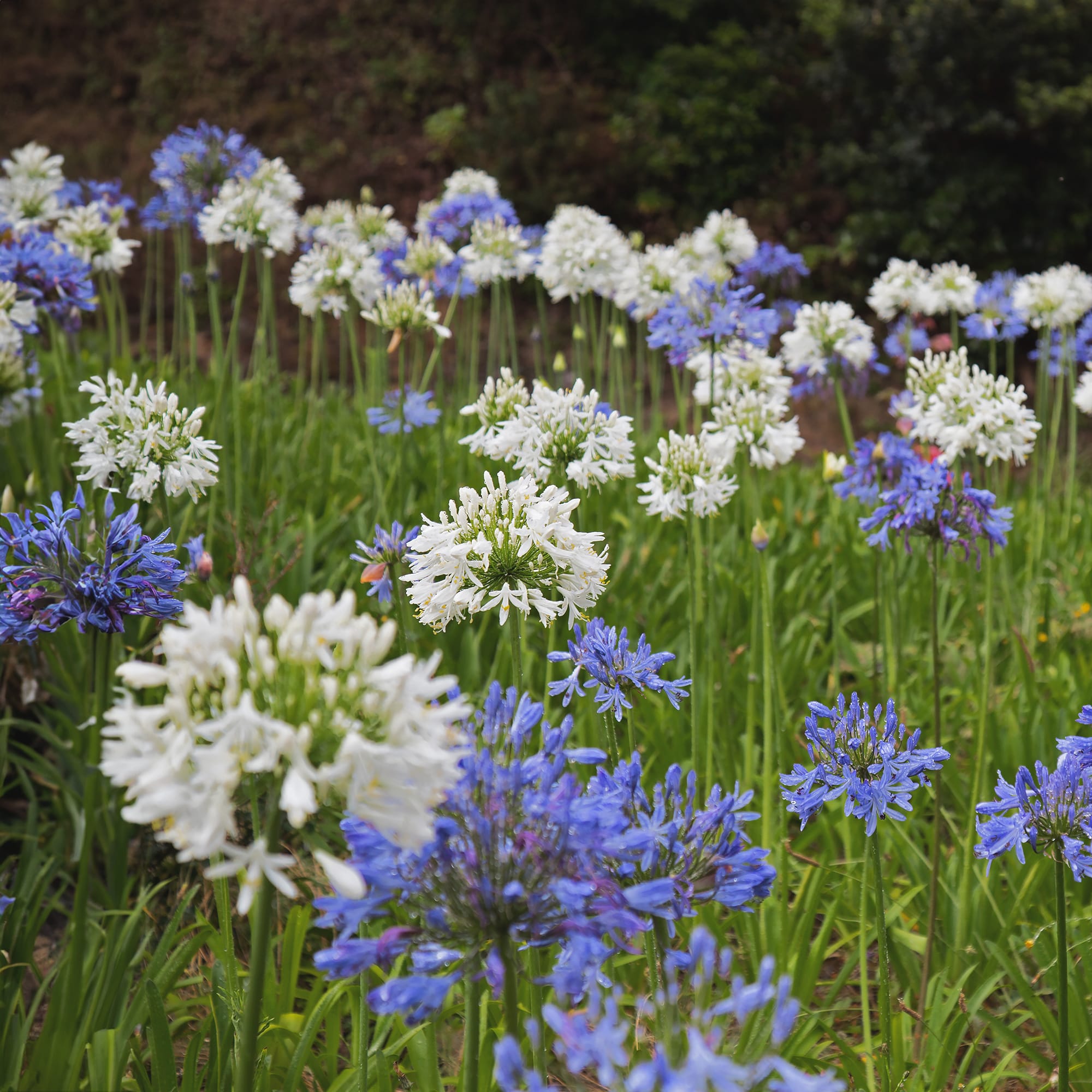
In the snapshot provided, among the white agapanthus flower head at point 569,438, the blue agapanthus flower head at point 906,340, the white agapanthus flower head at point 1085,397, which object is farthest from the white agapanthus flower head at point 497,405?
the blue agapanthus flower head at point 906,340

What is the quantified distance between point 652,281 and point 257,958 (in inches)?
139

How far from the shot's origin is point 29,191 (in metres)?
4.15

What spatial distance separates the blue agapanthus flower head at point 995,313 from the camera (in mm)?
5031

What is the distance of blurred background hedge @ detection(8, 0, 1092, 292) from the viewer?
38.7 ft

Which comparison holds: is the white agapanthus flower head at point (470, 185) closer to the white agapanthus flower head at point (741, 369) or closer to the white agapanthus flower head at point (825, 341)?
the white agapanthus flower head at point (825, 341)

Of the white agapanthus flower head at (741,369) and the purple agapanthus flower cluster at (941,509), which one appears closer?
the purple agapanthus flower cluster at (941,509)

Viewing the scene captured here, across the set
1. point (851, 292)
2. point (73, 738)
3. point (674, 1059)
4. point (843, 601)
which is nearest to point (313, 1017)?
point (674, 1059)

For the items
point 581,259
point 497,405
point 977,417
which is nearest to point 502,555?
point 497,405

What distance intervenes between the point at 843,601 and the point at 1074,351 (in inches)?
96.5

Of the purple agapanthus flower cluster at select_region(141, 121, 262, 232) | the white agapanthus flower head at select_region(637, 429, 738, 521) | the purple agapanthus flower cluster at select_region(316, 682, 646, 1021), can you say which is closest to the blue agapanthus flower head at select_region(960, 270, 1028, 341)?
the white agapanthus flower head at select_region(637, 429, 738, 521)

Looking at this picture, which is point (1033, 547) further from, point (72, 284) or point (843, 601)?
point (72, 284)

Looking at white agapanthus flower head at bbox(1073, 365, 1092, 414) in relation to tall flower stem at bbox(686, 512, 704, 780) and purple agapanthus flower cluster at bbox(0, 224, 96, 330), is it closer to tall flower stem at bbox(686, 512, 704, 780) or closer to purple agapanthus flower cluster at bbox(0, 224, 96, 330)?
tall flower stem at bbox(686, 512, 704, 780)

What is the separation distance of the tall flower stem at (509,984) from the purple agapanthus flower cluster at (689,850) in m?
0.16

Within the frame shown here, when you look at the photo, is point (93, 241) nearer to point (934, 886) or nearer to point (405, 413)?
point (405, 413)
